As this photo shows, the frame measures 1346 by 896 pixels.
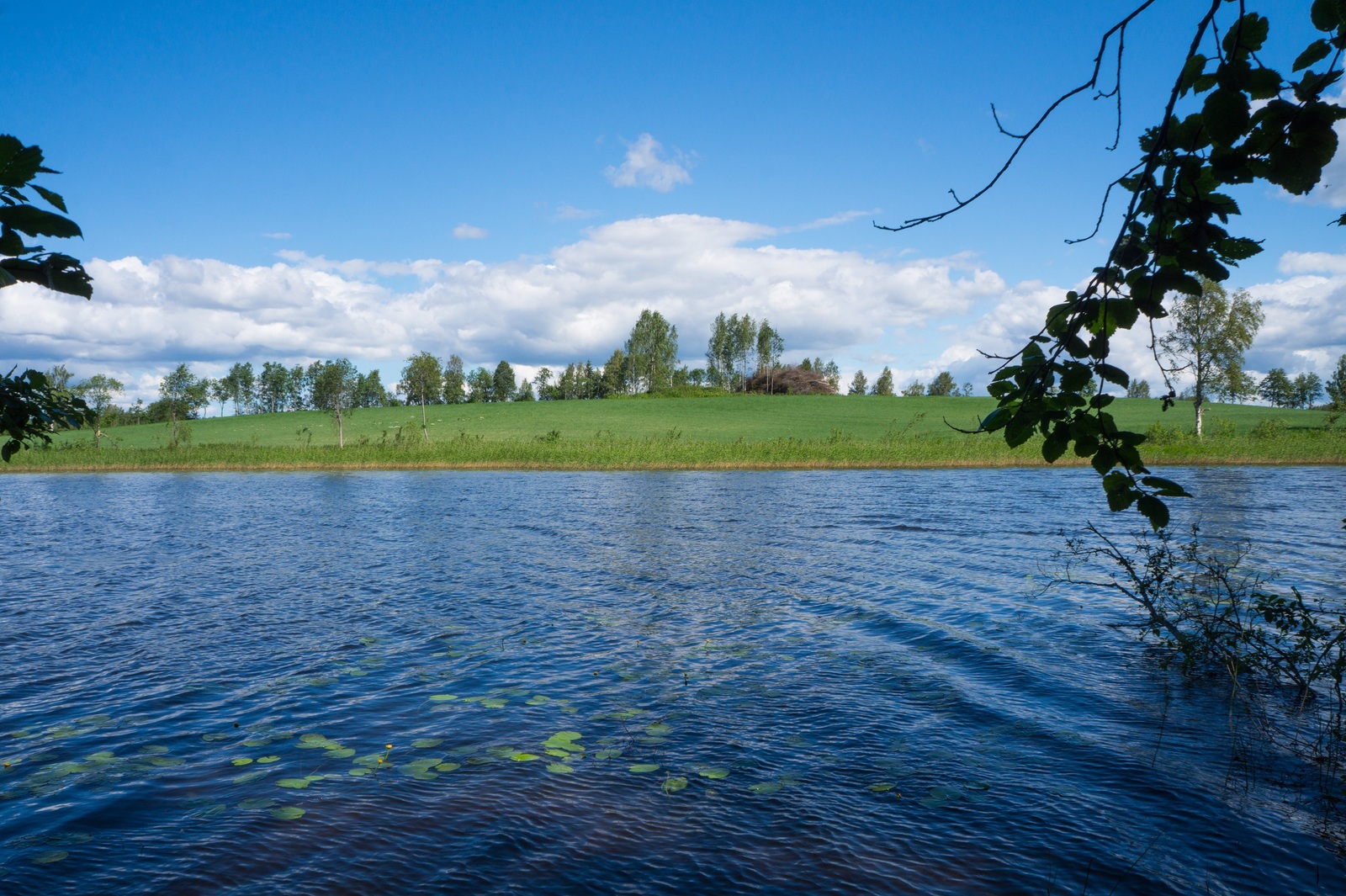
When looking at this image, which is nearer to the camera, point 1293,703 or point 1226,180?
point 1226,180

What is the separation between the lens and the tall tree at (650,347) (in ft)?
481

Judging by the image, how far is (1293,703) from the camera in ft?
29.1

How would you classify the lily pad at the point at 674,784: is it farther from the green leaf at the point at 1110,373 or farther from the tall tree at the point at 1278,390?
the tall tree at the point at 1278,390

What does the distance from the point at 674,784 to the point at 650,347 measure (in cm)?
14200

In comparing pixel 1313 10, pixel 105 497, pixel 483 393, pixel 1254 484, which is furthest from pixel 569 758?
pixel 483 393

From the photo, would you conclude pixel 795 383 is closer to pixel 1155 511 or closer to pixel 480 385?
pixel 480 385

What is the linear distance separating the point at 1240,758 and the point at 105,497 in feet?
154

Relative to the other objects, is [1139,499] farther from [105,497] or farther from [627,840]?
[105,497]

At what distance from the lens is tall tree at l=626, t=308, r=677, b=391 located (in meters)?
147

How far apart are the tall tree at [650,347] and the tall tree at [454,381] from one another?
31982 millimetres

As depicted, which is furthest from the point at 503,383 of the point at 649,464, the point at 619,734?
the point at 619,734

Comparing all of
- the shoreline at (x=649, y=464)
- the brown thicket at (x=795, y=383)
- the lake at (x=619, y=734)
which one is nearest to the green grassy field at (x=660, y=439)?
the shoreline at (x=649, y=464)

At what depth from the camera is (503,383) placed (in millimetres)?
154375

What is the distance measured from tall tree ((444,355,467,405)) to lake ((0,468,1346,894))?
129552 mm
